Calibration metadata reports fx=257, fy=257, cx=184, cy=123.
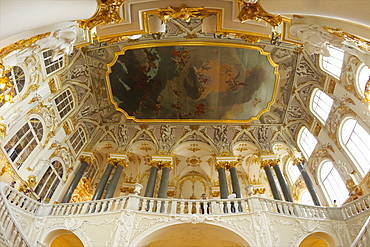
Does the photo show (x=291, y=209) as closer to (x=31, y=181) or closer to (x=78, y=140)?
(x=31, y=181)

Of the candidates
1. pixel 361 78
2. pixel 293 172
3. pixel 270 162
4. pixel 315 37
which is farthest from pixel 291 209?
pixel 293 172

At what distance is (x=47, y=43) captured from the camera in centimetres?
665

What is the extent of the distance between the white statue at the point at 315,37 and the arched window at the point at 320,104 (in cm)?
686

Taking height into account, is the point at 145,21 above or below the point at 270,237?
above

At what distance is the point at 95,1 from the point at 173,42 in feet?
26.3

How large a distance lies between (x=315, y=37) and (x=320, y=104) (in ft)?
26.3

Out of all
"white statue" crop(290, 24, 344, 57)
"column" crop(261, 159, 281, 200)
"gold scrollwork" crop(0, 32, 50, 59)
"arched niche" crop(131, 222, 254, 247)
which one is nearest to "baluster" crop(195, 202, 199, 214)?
"arched niche" crop(131, 222, 254, 247)

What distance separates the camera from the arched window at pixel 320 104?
12.9m

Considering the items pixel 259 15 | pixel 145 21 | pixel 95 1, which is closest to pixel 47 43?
pixel 95 1

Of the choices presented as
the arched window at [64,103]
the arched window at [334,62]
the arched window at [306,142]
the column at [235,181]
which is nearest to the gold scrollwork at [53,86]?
the arched window at [64,103]

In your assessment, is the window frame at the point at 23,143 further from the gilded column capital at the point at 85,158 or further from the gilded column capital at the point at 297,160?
the gilded column capital at the point at 297,160

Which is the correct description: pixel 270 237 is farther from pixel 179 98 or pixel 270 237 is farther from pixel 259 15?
pixel 179 98

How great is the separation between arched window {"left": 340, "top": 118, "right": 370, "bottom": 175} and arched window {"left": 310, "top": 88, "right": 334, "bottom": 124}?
4.35 ft

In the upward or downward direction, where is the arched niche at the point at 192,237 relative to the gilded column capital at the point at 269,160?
downward
